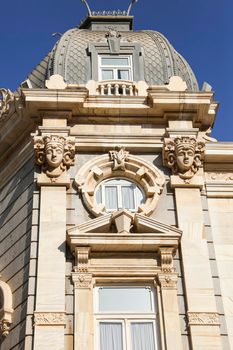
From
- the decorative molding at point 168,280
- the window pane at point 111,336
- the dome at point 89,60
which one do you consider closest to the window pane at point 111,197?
the decorative molding at point 168,280

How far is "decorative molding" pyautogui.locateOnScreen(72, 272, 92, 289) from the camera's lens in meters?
15.7

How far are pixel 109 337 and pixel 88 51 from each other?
1095cm

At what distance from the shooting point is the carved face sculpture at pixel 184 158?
→ 18.0 meters

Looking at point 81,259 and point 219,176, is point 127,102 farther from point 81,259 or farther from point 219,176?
point 81,259

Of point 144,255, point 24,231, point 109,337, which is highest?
point 24,231

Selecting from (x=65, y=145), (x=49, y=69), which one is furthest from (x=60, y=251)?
(x=49, y=69)

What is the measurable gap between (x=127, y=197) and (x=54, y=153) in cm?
244

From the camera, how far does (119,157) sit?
18.3 meters

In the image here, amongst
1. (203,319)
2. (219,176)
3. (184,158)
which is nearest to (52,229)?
(184,158)

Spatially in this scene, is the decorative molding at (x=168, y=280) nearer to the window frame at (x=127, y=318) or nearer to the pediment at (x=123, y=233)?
the window frame at (x=127, y=318)

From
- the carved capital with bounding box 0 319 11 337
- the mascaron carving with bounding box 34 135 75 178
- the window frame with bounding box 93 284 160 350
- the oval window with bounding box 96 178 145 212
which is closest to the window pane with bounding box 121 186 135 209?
the oval window with bounding box 96 178 145 212

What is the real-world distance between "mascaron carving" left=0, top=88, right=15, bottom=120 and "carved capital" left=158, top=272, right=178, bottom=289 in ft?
25.1

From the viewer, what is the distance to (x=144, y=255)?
53.7 feet

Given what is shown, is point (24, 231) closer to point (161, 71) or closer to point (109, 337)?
point (109, 337)
